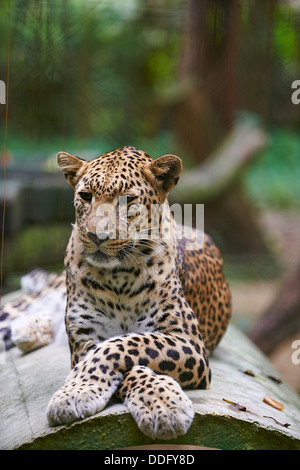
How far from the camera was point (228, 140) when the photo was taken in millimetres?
8398

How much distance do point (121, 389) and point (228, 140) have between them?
20.2 feet

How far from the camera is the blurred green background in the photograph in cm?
636

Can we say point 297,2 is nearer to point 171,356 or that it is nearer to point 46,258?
point 46,258

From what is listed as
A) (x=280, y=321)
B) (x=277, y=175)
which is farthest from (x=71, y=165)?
(x=277, y=175)

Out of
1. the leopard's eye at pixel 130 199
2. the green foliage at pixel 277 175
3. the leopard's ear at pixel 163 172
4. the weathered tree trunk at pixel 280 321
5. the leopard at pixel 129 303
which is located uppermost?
the green foliage at pixel 277 175

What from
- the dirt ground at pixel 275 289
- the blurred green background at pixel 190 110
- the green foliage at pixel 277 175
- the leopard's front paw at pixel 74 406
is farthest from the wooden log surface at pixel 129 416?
the green foliage at pixel 277 175

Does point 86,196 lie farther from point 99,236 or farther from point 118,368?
point 118,368

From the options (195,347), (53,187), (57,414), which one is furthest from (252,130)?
(57,414)

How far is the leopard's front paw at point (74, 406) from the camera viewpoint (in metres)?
2.51

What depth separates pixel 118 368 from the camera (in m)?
2.67

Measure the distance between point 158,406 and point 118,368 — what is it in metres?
0.28

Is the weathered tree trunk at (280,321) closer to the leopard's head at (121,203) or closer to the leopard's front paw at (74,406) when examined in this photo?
the leopard's head at (121,203)

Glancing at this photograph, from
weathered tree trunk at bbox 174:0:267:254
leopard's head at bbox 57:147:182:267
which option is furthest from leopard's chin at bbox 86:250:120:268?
weathered tree trunk at bbox 174:0:267:254

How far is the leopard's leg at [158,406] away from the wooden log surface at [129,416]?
6 cm
